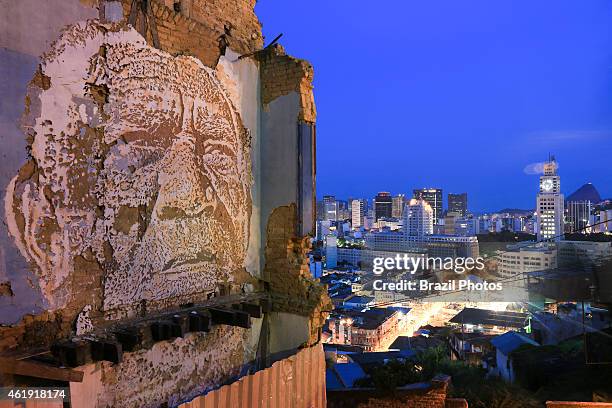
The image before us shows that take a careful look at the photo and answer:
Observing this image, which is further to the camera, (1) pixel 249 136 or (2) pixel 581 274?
(2) pixel 581 274

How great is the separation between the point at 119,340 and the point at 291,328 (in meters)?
2.52

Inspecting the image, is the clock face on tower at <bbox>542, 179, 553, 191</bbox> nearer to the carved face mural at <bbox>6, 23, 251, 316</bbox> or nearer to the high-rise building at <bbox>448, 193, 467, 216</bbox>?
the high-rise building at <bbox>448, 193, 467, 216</bbox>

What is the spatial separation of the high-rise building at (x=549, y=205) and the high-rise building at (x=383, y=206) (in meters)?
47.1

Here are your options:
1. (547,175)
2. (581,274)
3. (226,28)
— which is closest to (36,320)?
(226,28)

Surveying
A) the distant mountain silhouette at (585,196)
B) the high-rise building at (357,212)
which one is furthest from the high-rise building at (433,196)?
the distant mountain silhouette at (585,196)

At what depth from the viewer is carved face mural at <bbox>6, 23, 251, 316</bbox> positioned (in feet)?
11.2

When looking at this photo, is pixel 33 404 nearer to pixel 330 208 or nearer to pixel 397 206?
pixel 330 208

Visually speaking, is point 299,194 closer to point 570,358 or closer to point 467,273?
point 570,358

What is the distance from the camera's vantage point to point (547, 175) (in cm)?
6353

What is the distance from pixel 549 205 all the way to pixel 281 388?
210ft

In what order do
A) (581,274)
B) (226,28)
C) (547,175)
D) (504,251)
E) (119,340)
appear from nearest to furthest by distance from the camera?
1. (119,340)
2. (226,28)
3. (581,274)
4. (504,251)
5. (547,175)

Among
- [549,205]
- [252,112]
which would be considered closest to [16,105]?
[252,112]

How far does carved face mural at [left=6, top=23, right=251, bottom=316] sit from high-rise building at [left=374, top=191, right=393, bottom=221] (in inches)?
4077

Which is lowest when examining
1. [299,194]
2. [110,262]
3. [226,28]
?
[110,262]
